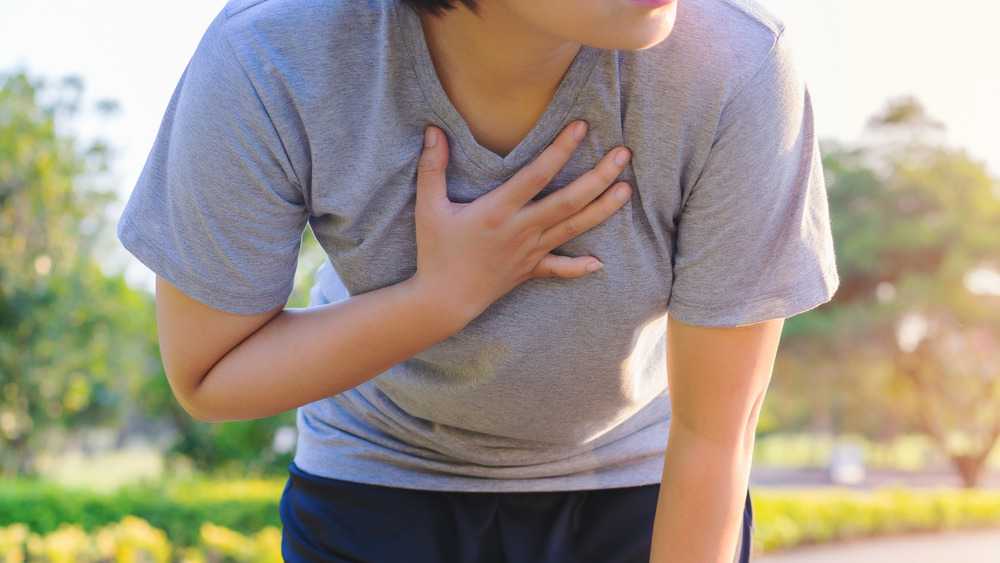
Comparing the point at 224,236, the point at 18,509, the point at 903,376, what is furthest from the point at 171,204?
the point at 903,376

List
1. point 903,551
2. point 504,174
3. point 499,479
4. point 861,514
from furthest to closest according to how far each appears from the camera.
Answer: point 861,514 < point 903,551 < point 499,479 < point 504,174

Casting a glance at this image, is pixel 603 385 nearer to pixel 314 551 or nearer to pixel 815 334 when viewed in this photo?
pixel 314 551

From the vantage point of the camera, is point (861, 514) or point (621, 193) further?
point (861, 514)

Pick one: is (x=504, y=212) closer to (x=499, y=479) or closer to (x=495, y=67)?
(x=495, y=67)

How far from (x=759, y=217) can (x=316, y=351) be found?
621mm

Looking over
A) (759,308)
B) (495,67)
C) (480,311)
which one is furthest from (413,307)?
(759,308)

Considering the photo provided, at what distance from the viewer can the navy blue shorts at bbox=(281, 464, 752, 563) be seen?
137 centimetres

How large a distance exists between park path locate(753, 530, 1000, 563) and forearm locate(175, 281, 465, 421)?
7491mm

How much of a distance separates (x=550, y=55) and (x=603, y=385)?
498mm

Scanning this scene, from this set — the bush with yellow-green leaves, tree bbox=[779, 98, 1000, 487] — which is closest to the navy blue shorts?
the bush with yellow-green leaves

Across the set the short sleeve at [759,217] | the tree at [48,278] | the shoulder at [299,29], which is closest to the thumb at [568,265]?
the short sleeve at [759,217]

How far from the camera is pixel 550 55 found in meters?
1.00

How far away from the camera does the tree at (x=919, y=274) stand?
50.9 feet

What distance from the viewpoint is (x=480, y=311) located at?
111cm
